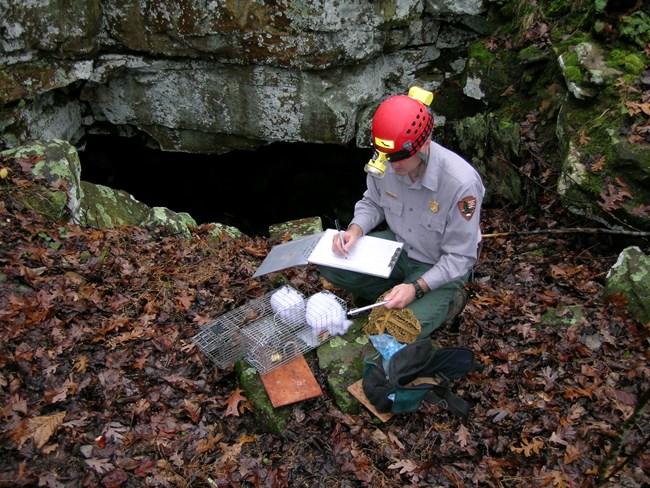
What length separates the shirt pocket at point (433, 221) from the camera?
438 cm

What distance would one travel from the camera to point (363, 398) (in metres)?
4.24

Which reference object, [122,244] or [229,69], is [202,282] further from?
[229,69]

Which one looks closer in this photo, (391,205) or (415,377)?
(415,377)

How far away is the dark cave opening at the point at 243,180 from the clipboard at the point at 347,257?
6199 millimetres

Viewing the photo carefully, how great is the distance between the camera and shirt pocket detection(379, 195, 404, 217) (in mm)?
4672

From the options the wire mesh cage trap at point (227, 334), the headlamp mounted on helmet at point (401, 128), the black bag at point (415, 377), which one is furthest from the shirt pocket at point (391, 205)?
the wire mesh cage trap at point (227, 334)

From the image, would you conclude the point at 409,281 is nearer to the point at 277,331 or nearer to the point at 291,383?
the point at 277,331

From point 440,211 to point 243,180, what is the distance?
8.22 meters

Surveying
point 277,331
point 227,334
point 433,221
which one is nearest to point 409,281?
point 433,221

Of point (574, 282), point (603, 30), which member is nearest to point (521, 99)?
point (603, 30)

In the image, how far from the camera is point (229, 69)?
876 cm

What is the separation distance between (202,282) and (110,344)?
1384 mm

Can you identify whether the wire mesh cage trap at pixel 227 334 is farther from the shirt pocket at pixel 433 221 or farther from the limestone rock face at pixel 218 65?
the limestone rock face at pixel 218 65

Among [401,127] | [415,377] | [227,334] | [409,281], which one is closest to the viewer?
[401,127]
